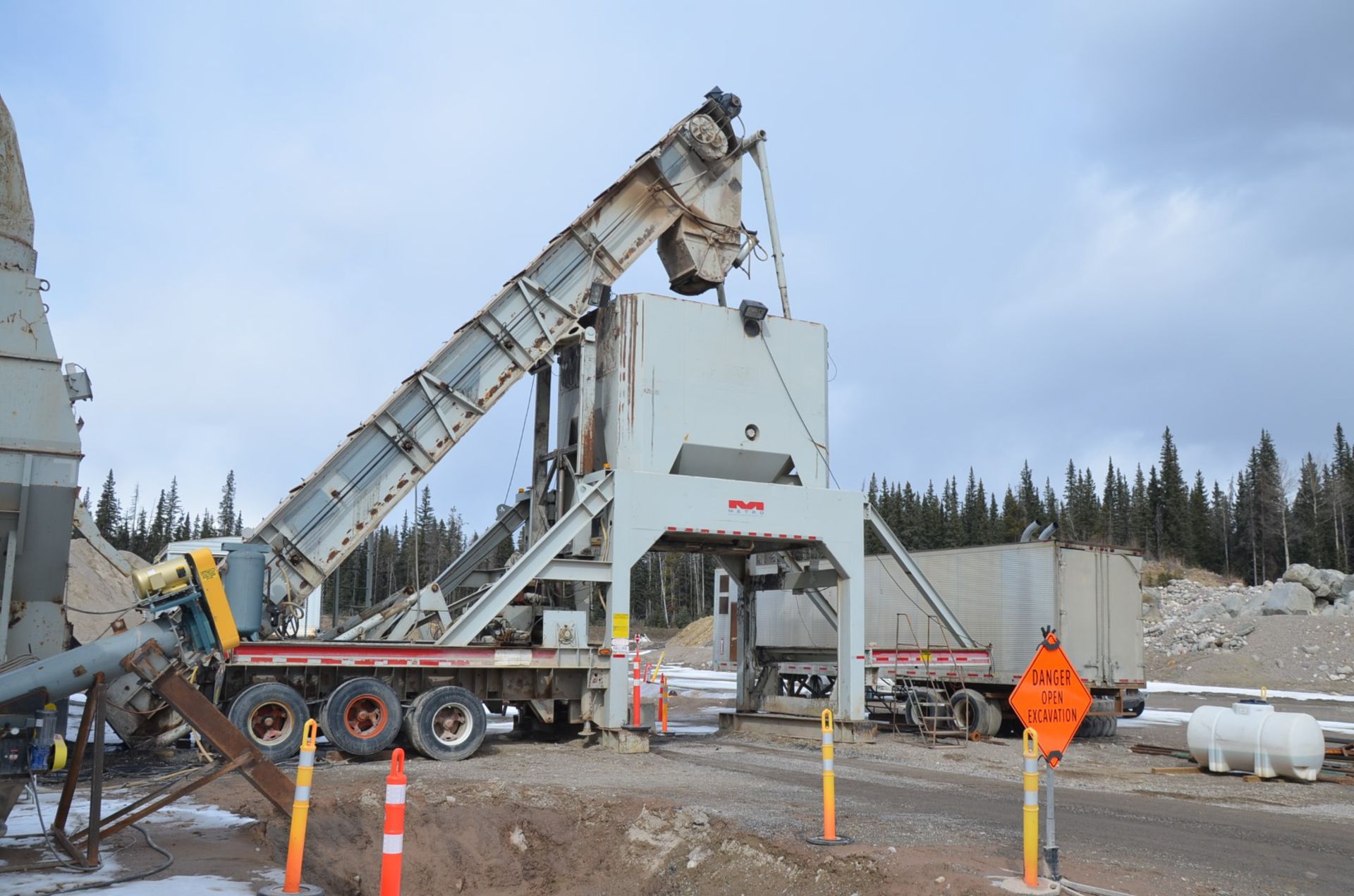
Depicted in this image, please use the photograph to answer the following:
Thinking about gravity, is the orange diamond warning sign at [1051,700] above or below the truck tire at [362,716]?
above

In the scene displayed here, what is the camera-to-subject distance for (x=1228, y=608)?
177 ft

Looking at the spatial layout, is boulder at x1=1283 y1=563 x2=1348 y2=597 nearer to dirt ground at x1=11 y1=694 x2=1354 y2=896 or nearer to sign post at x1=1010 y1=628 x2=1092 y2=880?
dirt ground at x1=11 y1=694 x2=1354 y2=896

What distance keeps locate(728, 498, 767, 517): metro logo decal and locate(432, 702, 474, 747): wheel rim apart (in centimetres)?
514

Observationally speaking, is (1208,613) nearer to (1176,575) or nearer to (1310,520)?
(1176,575)

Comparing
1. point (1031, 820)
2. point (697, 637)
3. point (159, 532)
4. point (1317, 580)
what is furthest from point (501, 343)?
point (159, 532)

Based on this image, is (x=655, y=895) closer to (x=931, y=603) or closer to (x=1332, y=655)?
(x=931, y=603)

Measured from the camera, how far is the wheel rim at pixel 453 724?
48.1ft

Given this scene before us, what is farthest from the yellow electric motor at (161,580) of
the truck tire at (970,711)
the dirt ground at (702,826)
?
the truck tire at (970,711)

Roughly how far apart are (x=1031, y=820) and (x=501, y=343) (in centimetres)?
1165

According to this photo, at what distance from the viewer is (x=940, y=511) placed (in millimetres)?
105375

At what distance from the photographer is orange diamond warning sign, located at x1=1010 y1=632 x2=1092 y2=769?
304 inches

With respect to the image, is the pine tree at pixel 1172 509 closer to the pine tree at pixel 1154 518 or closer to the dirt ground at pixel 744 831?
the pine tree at pixel 1154 518

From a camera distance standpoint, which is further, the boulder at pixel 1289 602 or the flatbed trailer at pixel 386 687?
the boulder at pixel 1289 602

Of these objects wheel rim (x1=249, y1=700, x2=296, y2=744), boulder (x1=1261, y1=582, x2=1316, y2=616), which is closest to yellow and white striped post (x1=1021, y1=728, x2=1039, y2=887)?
wheel rim (x1=249, y1=700, x2=296, y2=744)
